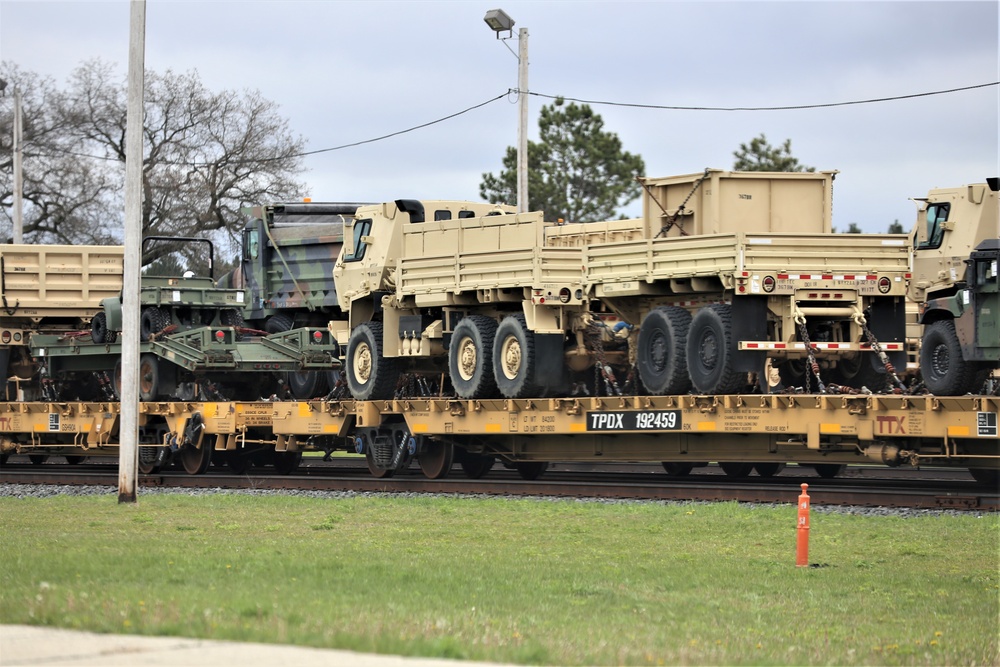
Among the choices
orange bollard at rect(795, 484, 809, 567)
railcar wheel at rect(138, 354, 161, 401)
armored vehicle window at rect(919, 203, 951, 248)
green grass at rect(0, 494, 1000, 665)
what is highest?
armored vehicle window at rect(919, 203, 951, 248)

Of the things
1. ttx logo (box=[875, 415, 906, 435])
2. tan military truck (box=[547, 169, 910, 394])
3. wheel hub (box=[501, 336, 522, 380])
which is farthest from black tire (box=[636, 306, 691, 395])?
ttx logo (box=[875, 415, 906, 435])

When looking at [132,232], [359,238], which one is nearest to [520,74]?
[359,238]

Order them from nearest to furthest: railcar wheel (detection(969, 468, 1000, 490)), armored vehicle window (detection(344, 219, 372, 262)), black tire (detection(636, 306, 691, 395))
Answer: black tire (detection(636, 306, 691, 395)), railcar wheel (detection(969, 468, 1000, 490)), armored vehicle window (detection(344, 219, 372, 262))

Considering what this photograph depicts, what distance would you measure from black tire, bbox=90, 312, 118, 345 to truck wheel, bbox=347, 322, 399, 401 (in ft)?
16.0

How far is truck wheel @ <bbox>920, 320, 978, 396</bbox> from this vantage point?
1889cm

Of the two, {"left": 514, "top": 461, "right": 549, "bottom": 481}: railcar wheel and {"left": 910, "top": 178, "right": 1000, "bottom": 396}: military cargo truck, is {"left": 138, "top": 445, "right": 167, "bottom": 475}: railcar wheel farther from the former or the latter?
{"left": 910, "top": 178, "right": 1000, "bottom": 396}: military cargo truck

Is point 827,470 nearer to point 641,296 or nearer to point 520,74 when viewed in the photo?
point 641,296

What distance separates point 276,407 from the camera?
24.8 metres

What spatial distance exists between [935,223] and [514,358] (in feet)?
20.2

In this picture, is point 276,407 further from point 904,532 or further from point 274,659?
point 274,659

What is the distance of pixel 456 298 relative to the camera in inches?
890

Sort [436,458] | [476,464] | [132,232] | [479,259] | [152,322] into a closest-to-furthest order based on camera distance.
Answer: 1. [132,232]
2. [479,259]
3. [436,458]
4. [476,464]
5. [152,322]

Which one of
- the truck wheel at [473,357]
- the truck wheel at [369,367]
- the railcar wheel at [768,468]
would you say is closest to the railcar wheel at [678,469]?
the railcar wheel at [768,468]

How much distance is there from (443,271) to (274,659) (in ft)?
49.9
